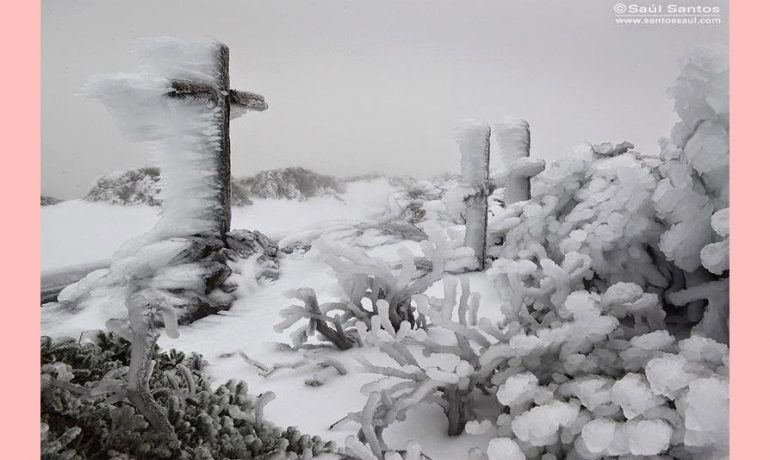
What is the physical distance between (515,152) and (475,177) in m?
0.09

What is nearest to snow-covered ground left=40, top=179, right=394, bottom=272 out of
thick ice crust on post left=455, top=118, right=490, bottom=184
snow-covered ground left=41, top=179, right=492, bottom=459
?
snow-covered ground left=41, top=179, right=492, bottom=459

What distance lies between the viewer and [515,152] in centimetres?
107

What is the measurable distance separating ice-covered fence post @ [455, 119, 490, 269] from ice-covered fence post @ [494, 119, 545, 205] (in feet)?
0.11

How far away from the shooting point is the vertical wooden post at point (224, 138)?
3.26 feet

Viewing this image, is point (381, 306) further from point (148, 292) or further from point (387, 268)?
point (148, 292)

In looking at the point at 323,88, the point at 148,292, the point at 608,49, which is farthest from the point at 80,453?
the point at 608,49

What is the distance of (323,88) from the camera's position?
1048mm

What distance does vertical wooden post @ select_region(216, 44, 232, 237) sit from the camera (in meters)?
0.99

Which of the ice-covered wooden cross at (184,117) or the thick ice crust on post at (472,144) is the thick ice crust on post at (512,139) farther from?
the ice-covered wooden cross at (184,117)

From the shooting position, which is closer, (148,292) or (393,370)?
(393,370)

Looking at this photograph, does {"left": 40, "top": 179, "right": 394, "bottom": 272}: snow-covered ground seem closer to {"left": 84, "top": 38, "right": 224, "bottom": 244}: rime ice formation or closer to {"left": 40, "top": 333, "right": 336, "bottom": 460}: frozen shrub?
{"left": 84, "top": 38, "right": 224, "bottom": 244}: rime ice formation

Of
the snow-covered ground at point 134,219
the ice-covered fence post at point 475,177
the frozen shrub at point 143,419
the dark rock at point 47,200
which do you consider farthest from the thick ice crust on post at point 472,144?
the dark rock at point 47,200

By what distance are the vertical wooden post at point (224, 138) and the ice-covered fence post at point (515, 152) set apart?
45 cm

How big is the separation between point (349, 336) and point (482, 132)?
16.0 inches
